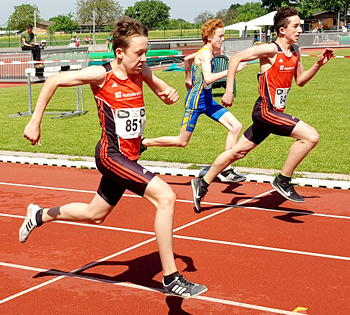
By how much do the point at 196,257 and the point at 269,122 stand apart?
202 centimetres

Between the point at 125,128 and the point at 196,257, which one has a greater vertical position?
the point at 125,128

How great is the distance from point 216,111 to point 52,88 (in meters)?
4.16

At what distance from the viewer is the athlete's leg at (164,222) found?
4492 mm

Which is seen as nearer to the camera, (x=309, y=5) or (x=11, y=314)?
(x=11, y=314)

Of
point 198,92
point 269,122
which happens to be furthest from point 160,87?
point 198,92

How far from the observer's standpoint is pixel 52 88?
15.3ft

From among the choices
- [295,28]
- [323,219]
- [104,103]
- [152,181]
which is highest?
[295,28]

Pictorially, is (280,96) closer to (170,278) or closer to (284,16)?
(284,16)

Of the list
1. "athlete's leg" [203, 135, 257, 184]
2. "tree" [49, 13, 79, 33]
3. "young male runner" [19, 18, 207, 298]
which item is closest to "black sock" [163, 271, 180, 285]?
"young male runner" [19, 18, 207, 298]

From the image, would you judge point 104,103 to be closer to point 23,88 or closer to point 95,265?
point 95,265

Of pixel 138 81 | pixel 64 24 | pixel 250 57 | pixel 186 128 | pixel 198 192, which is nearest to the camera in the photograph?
pixel 138 81

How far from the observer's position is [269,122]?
7.04 m

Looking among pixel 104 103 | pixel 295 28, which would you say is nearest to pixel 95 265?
pixel 104 103

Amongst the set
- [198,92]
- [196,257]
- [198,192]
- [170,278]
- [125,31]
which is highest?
[125,31]
